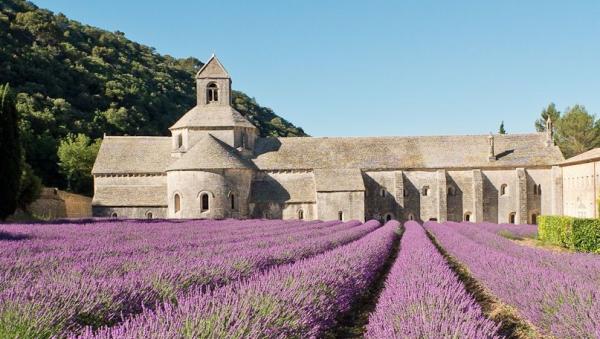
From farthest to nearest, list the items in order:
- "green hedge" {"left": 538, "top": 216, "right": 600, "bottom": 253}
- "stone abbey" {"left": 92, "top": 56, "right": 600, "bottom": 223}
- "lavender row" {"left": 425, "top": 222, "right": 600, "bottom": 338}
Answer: "stone abbey" {"left": 92, "top": 56, "right": 600, "bottom": 223} < "green hedge" {"left": 538, "top": 216, "right": 600, "bottom": 253} < "lavender row" {"left": 425, "top": 222, "right": 600, "bottom": 338}

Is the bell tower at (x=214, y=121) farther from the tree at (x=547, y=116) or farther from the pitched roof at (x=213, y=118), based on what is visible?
the tree at (x=547, y=116)

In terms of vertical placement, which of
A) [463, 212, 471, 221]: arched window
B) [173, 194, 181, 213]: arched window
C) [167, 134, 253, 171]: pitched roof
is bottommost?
[463, 212, 471, 221]: arched window

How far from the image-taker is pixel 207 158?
36.4 meters

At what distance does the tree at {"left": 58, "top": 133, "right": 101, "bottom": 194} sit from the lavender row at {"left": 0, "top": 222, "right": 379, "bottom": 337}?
3929 centimetres

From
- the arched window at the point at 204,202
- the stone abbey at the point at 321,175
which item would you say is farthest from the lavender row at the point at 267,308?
the stone abbey at the point at 321,175

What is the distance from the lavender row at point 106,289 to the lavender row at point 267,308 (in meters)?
0.33

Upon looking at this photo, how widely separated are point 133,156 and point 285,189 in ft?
39.0

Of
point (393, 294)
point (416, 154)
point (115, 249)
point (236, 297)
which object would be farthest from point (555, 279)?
point (416, 154)

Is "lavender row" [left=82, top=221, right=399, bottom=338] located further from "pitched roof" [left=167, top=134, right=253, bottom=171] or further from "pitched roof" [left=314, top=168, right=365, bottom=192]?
"pitched roof" [left=314, top=168, right=365, bottom=192]

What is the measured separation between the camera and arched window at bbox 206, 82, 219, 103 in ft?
142

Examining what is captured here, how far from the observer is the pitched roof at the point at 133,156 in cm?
3984

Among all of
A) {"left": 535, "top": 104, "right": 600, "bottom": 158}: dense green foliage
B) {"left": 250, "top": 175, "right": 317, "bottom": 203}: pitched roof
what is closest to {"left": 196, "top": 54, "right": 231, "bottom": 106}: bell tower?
{"left": 250, "top": 175, "right": 317, "bottom": 203}: pitched roof

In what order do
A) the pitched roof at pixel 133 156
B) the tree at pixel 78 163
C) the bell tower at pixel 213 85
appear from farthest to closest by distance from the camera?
the tree at pixel 78 163, the bell tower at pixel 213 85, the pitched roof at pixel 133 156

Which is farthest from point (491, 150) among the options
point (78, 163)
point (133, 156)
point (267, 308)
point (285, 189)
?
point (267, 308)
